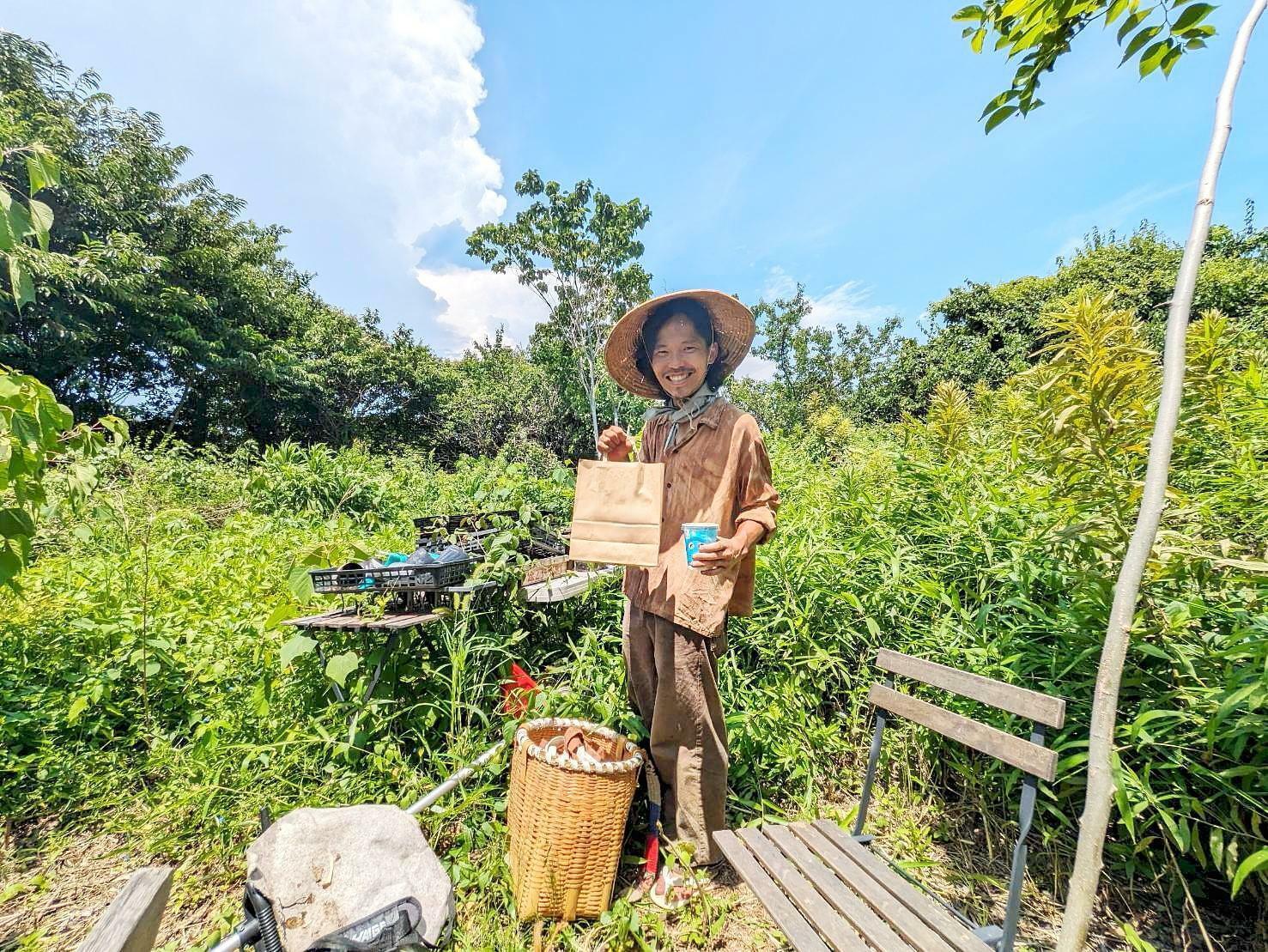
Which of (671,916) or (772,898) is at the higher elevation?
(772,898)

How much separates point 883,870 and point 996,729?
543 millimetres

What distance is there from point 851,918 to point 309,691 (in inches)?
92.2

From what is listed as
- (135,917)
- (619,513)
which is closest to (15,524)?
(135,917)

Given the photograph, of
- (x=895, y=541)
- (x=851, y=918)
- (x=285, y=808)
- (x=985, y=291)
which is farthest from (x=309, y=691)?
(x=985, y=291)

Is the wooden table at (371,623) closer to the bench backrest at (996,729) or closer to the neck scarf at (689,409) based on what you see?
the neck scarf at (689,409)

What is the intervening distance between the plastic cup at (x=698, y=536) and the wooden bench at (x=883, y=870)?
0.82 m

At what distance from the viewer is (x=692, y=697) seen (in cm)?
183

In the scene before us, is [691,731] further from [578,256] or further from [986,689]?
[578,256]

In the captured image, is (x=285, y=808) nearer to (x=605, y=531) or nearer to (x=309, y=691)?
(x=309, y=691)

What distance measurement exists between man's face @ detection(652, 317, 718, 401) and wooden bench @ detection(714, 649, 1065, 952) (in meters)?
1.23

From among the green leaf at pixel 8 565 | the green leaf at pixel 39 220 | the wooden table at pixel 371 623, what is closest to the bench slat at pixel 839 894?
the wooden table at pixel 371 623

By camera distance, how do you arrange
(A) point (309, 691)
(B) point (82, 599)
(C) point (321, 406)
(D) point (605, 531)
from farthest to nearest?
1. (C) point (321, 406)
2. (B) point (82, 599)
3. (A) point (309, 691)
4. (D) point (605, 531)

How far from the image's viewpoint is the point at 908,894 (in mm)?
1442

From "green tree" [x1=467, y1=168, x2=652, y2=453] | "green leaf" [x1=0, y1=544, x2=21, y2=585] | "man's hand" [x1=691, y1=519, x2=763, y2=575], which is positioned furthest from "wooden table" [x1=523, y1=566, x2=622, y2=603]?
"green tree" [x1=467, y1=168, x2=652, y2=453]
